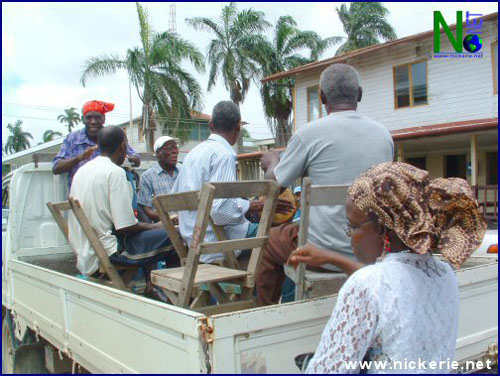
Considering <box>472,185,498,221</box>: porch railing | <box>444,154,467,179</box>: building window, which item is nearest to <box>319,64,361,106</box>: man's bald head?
<box>472,185,498,221</box>: porch railing

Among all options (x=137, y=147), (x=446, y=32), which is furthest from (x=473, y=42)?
(x=137, y=147)

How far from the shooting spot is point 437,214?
147 cm

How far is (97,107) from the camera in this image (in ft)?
15.1

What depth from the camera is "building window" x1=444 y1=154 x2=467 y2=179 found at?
56.8 feet

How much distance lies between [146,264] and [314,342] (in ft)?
5.31

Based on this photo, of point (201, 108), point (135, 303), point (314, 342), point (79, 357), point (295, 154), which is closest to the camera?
point (314, 342)

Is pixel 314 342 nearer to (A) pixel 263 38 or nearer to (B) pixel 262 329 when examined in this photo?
(B) pixel 262 329

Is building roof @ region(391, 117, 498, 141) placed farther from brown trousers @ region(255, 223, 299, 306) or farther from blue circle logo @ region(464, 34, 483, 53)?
brown trousers @ region(255, 223, 299, 306)

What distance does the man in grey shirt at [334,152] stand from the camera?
2486mm

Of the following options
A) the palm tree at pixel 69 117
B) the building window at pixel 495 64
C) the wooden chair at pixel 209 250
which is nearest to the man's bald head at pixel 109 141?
the wooden chair at pixel 209 250

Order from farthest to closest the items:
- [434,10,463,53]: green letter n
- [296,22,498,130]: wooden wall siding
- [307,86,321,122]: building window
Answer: [307,86,321,122]: building window
[296,22,498,130]: wooden wall siding
[434,10,463,53]: green letter n

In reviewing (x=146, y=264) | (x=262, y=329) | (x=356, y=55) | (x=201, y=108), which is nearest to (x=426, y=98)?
(x=356, y=55)

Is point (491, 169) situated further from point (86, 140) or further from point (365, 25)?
point (86, 140)

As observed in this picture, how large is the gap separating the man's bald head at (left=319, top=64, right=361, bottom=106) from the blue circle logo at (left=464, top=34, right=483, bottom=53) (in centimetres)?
1339
